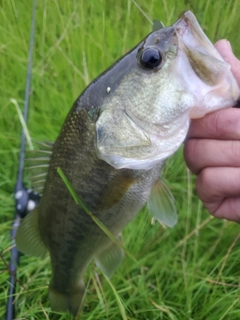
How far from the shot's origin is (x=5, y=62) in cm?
A: 240

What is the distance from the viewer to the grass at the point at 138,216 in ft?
5.91

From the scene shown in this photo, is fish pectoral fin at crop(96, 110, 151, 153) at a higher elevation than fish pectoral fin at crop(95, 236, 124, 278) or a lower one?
higher

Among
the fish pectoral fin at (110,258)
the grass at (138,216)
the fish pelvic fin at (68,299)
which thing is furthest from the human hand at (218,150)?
the fish pelvic fin at (68,299)

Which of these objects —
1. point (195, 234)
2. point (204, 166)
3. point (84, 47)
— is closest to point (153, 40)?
point (204, 166)

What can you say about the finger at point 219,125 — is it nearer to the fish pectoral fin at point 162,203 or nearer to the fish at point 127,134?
the fish at point 127,134

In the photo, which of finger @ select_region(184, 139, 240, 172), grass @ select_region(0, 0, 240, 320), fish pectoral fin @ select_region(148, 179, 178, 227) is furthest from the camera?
grass @ select_region(0, 0, 240, 320)

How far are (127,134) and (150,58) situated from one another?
0.20 meters

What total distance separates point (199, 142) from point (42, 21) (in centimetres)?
169

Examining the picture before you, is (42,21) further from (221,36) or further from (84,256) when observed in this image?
(84,256)

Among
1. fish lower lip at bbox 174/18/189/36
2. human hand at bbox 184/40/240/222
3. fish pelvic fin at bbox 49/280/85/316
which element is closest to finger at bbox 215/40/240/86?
human hand at bbox 184/40/240/222

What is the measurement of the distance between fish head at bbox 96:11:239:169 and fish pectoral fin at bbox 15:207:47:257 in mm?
465

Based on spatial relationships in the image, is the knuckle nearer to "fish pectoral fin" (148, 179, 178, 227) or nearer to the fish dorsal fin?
"fish pectoral fin" (148, 179, 178, 227)

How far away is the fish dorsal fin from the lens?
136 centimetres

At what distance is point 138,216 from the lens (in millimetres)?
2006
